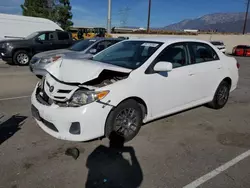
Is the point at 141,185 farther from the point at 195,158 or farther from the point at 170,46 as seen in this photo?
the point at 170,46

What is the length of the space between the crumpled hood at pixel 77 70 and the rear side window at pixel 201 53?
1637 mm

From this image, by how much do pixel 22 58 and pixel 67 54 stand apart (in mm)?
4952

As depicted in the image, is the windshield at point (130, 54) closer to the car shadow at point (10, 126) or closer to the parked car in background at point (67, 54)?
the car shadow at point (10, 126)

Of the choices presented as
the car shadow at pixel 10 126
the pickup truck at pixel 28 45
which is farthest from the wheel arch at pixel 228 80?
the pickup truck at pixel 28 45

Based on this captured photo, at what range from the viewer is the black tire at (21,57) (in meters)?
11.6

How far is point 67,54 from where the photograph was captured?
8.00 metres

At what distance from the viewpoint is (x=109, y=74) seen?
369 centimetres

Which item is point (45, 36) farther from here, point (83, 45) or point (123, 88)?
point (123, 88)

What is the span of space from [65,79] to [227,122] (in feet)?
10.8

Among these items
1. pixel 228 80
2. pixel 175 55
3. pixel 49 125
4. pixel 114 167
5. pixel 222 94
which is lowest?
pixel 114 167

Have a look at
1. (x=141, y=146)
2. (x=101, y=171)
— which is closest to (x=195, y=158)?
(x=141, y=146)

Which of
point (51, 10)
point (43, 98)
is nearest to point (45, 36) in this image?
point (43, 98)

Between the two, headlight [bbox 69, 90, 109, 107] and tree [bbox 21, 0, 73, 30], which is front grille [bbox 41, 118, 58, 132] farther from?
tree [bbox 21, 0, 73, 30]

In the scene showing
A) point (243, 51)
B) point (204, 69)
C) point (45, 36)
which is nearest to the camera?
point (204, 69)
